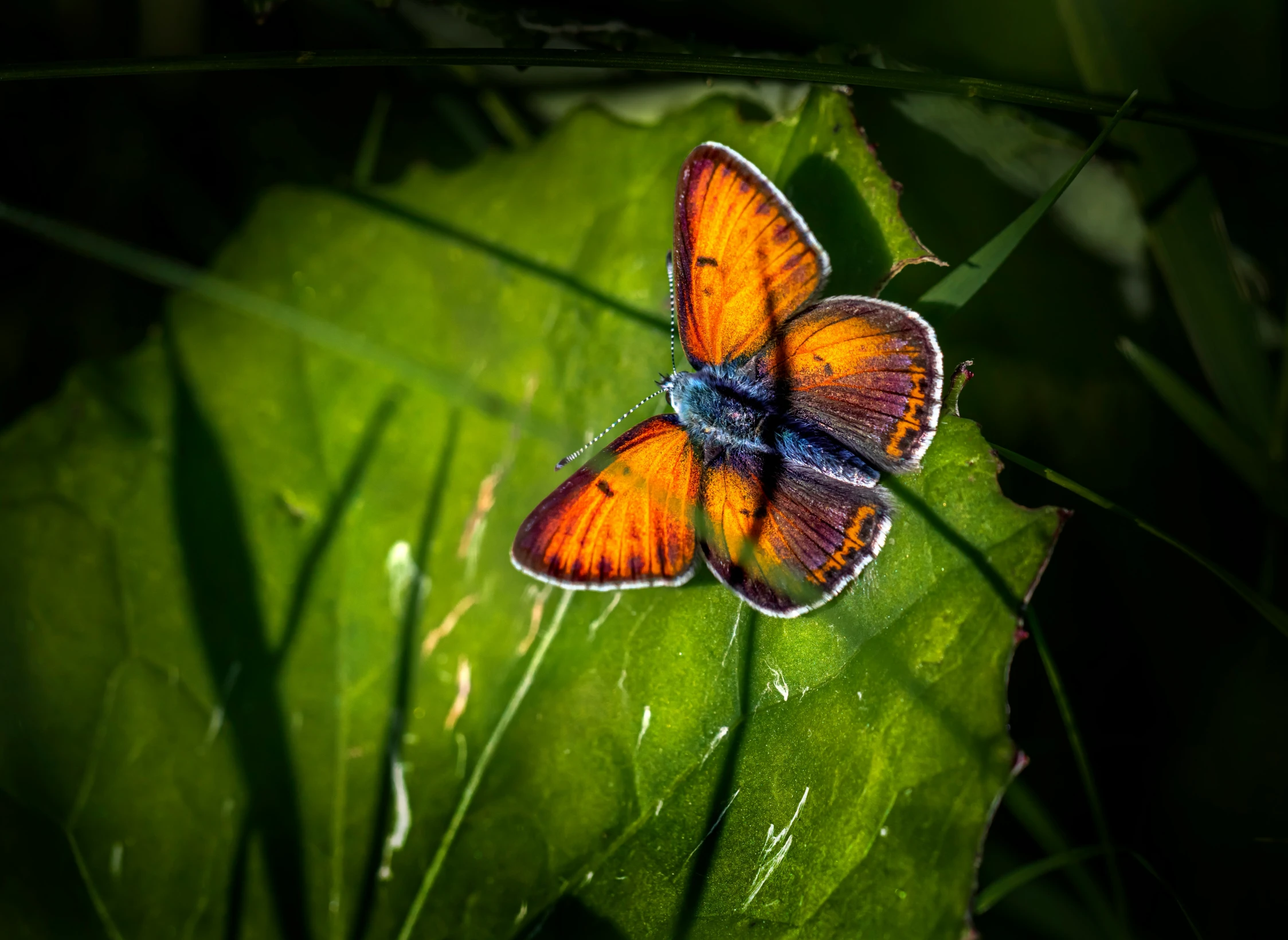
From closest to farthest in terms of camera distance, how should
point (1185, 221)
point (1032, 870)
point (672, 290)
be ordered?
point (1032, 870) < point (672, 290) < point (1185, 221)

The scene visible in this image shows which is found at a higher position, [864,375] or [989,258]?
[989,258]

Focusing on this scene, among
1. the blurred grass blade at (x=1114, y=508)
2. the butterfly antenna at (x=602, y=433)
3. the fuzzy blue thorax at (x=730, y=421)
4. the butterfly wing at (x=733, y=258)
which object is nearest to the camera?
the blurred grass blade at (x=1114, y=508)

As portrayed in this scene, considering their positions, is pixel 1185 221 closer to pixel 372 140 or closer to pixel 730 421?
pixel 730 421

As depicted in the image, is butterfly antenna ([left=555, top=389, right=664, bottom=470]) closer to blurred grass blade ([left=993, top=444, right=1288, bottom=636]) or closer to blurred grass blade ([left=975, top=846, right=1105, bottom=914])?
blurred grass blade ([left=993, top=444, right=1288, bottom=636])

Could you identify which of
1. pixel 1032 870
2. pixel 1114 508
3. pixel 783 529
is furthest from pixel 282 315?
pixel 1032 870

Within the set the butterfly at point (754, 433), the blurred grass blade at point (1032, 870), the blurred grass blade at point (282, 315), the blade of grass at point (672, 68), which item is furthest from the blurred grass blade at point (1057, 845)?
the blade of grass at point (672, 68)

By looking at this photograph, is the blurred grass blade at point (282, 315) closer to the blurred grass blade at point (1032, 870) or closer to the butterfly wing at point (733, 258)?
the butterfly wing at point (733, 258)

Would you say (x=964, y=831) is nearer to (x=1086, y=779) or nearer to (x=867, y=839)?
(x=867, y=839)

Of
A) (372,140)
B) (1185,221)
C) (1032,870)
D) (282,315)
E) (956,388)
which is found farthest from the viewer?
(372,140)
